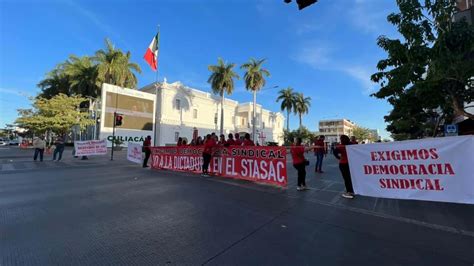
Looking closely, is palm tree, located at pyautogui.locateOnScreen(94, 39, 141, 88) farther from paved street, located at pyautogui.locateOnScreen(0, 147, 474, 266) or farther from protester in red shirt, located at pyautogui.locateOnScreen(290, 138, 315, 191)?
protester in red shirt, located at pyautogui.locateOnScreen(290, 138, 315, 191)

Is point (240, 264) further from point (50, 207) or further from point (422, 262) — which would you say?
point (50, 207)

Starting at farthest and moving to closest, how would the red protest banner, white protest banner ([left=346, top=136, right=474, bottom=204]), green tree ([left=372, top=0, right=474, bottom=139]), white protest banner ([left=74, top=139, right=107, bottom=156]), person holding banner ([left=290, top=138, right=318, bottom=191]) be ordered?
white protest banner ([left=74, top=139, right=107, bottom=156]) < the red protest banner < person holding banner ([left=290, top=138, right=318, bottom=191]) < green tree ([left=372, top=0, right=474, bottom=139]) < white protest banner ([left=346, top=136, right=474, bottom=204])

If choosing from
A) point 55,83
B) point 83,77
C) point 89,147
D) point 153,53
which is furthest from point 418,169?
point 55,83

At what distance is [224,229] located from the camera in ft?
14.2

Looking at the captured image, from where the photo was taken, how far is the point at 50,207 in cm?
548

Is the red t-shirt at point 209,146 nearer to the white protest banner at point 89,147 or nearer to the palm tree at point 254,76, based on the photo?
the white protest banner at point 89,147

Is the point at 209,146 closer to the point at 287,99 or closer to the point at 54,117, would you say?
the point at 54,117

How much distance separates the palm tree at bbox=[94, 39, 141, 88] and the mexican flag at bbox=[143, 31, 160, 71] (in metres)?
14.7

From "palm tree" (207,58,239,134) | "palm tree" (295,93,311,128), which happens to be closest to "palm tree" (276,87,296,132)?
"palm tree" (295,93,311,128)

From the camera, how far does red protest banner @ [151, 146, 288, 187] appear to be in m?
8.38

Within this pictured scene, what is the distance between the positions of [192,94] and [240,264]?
136ft

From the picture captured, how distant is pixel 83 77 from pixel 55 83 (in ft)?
30.9

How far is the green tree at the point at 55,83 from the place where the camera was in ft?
131

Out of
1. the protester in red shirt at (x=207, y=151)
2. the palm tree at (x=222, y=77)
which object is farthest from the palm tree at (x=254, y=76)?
the protester in red shirt at (x=207, y=151)
